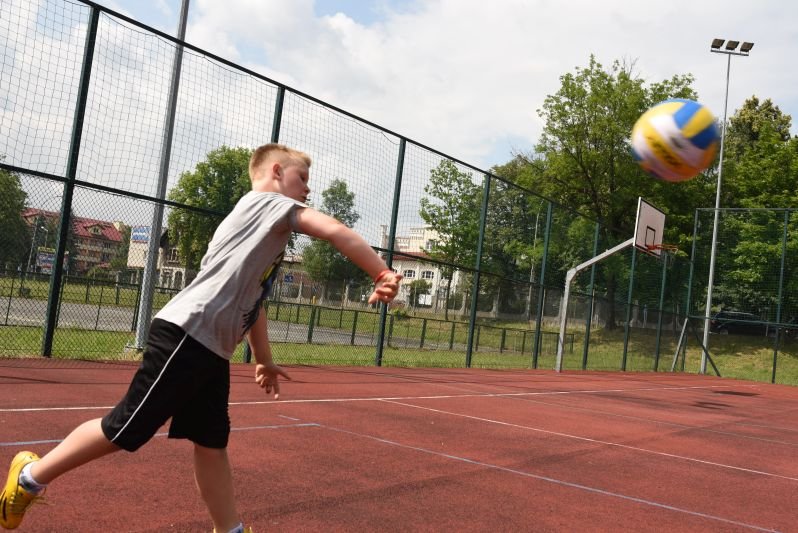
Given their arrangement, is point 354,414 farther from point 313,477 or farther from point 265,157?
point 265,157

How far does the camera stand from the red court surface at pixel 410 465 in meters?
3.60

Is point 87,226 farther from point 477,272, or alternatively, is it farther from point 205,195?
point 477,272

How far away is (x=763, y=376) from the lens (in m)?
26.7

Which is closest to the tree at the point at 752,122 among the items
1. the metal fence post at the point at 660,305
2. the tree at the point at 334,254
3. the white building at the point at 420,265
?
the metal fence post at the point at 660,305

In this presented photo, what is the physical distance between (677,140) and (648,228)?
11.8 m

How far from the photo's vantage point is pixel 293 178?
9.42ft

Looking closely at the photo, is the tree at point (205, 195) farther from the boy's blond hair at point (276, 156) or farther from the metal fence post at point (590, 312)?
the metal fence post at point (590, 312)

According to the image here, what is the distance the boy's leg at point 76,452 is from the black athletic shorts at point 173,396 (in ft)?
0.13

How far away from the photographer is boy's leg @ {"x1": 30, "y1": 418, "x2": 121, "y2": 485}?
8.30ft

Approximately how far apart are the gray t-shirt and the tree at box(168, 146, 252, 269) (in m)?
7.11

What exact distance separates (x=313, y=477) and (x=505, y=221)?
19910 millimetres

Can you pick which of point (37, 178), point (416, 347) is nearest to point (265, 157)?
point (37, 178)

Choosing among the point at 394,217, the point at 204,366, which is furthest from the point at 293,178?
the point at 394,217

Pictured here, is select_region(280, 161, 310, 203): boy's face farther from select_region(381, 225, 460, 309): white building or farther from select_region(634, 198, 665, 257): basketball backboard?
select_region(634, 198, 665, 257): basketball backboard
